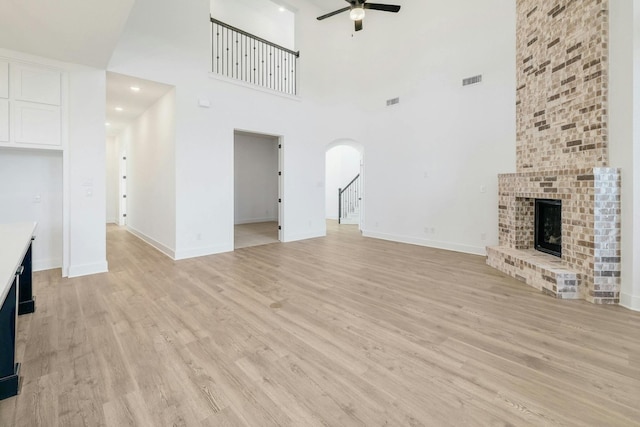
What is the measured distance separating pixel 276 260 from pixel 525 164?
166 inches

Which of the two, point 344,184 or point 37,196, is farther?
point 344,184

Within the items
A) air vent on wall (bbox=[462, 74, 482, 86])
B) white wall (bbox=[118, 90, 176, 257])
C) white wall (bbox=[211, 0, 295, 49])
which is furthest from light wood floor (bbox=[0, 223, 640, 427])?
white wall (bbox=[211, 0, 295, 49])

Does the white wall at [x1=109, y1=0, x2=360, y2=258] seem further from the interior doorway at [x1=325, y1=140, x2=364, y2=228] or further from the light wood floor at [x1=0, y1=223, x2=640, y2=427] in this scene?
the interior doorway at [x1=325, y1=140, x2=364, y2=228]

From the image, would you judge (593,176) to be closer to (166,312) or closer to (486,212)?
(486,212)

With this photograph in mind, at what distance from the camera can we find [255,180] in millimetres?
9984

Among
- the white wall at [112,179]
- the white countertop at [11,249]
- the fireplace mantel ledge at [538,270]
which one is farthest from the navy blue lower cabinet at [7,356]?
the white wall at [112,179]

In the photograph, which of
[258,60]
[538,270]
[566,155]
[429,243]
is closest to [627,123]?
[566,155]

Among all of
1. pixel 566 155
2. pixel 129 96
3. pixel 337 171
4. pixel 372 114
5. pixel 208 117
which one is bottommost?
pixel 566 155

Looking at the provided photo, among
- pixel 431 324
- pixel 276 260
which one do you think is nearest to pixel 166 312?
pixel 276 260

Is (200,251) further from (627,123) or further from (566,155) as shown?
(627,123)

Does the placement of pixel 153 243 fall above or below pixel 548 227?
below

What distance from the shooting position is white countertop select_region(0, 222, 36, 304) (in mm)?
1315

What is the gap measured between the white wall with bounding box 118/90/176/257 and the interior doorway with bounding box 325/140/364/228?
19.1 feet

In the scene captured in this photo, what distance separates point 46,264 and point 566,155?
739cm
